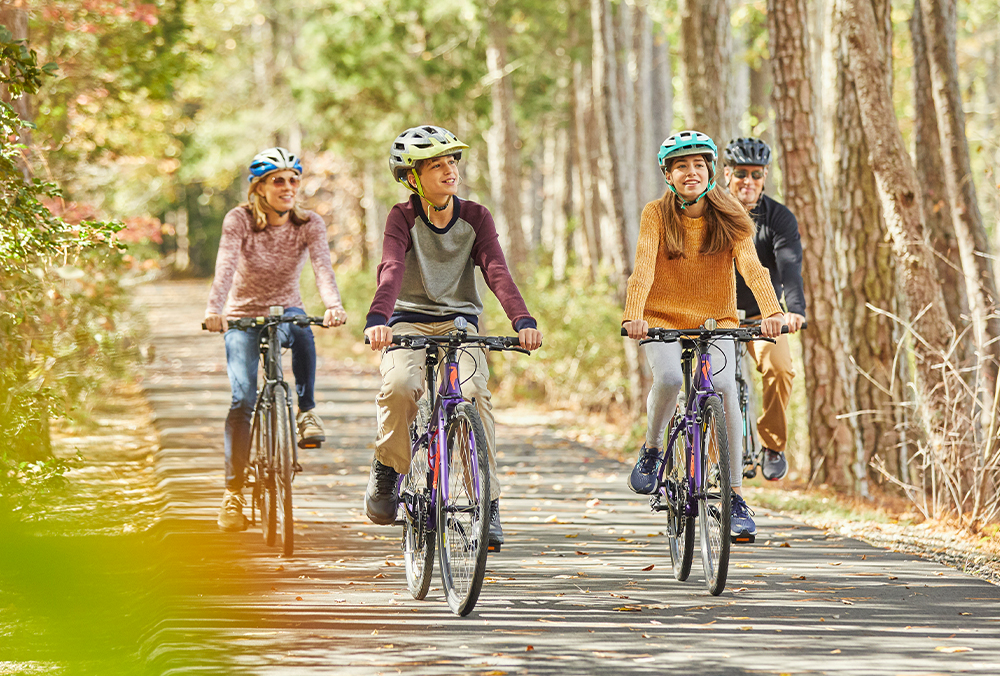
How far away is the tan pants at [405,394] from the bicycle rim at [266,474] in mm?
1532

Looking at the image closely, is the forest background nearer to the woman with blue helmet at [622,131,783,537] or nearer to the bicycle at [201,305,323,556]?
the bicycle at [201,305,323,556]

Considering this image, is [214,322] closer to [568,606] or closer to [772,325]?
[568,606]

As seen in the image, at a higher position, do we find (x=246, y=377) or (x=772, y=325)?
(x=772, y=325)

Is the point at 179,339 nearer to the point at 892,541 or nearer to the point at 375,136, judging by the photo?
the point at 375,136

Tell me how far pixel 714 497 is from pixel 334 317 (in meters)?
2.42

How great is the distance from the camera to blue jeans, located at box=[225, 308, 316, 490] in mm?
7730

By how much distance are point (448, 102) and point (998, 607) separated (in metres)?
21.0

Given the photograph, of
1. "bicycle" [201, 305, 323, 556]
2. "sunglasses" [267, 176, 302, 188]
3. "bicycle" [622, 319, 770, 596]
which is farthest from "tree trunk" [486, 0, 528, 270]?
"bicycle" [622, 319, 770, 596]

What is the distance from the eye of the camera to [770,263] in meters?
8.40

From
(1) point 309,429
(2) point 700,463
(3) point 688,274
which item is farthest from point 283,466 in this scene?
(3) point 688,274

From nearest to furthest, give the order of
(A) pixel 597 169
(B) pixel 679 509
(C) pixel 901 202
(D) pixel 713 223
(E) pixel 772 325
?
(E) pixel 772 325 < (B) pixel 679 509 < (D) pixel 713 223 < (C) pixel 901 202 < (A) pixel 597 169

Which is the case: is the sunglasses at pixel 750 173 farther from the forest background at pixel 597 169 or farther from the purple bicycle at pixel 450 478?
the purple bicycle at pixel 450 478

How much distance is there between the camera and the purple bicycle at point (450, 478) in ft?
18.2

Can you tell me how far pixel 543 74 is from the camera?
27000 mm
